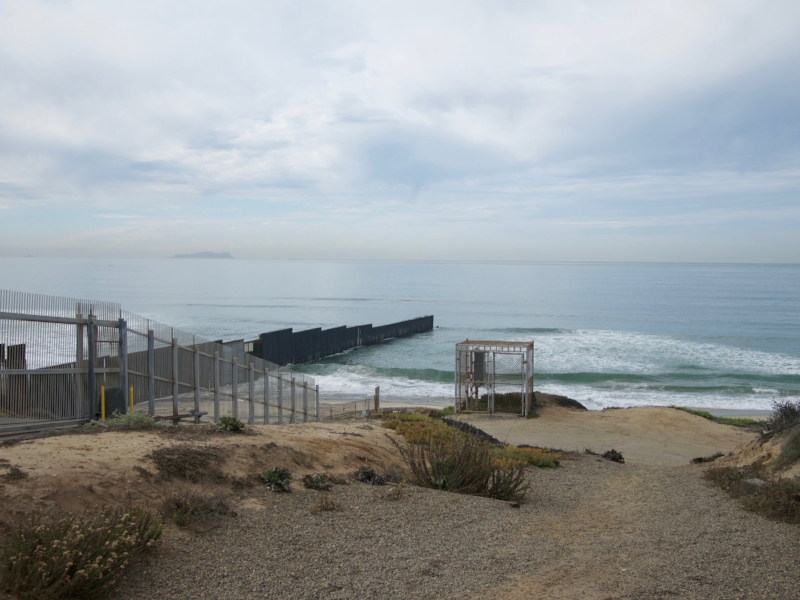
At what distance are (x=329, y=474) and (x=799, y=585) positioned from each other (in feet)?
17.0

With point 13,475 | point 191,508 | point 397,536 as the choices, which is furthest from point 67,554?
point 397,536

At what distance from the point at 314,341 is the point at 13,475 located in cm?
4203

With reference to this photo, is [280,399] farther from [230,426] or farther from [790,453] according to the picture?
[790,453]

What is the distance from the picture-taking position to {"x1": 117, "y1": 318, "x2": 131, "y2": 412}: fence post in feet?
32.7

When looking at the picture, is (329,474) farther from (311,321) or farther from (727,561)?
(311,321)

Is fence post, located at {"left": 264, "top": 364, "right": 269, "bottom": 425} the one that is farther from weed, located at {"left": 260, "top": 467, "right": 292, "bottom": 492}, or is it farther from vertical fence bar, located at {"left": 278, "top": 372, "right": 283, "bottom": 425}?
weed, located at {"left": 260, "top": 467, "right": 292, "bottom": 492}

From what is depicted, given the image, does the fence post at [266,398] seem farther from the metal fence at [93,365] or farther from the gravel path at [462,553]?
the gravel path at [462,553]

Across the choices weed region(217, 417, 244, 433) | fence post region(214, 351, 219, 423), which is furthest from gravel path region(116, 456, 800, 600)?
fence post region(214, 351, 219, 423)

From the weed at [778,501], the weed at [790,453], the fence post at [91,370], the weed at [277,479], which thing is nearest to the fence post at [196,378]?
the fence post at [91,370]

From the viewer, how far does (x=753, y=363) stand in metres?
43.6

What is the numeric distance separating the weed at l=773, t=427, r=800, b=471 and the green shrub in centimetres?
1035

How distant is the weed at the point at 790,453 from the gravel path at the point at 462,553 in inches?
139

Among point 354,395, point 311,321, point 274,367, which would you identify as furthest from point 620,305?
point 274,367

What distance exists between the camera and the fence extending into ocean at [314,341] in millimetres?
41344
